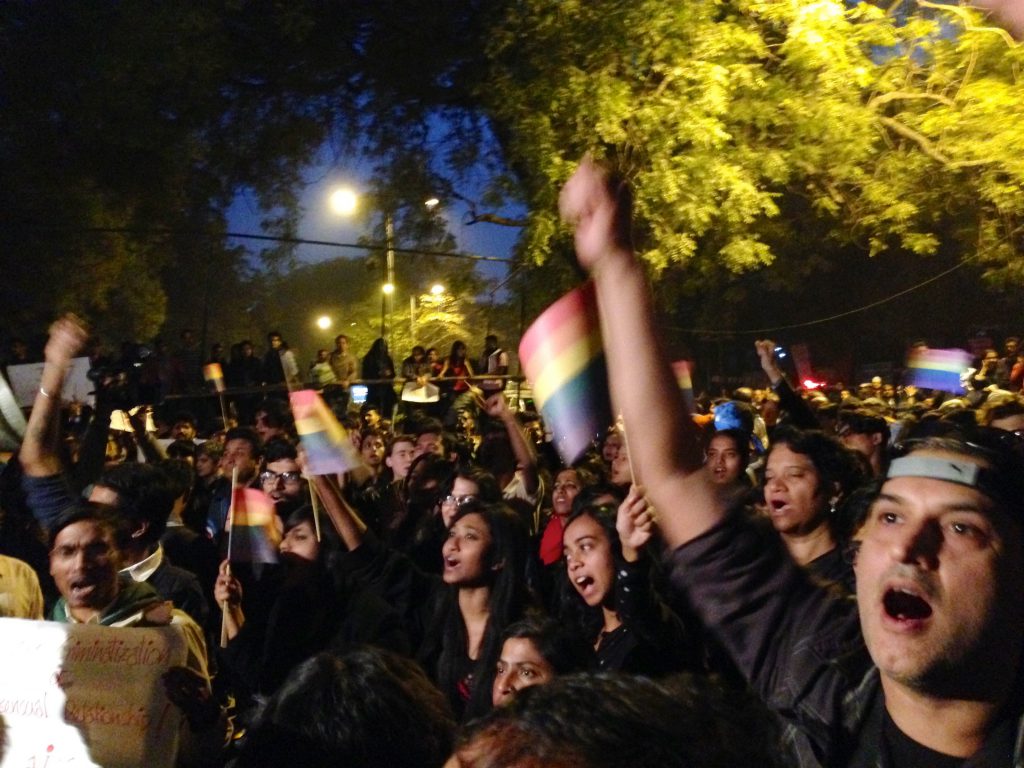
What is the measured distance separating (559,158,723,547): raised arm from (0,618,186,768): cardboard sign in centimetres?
159

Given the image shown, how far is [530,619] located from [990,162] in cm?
1016

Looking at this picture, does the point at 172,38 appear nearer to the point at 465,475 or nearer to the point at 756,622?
the point at 465,475

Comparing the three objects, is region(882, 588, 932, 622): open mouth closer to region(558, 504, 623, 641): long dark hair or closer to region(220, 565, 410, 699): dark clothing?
region(558, 504, 623, 641): long dark hair

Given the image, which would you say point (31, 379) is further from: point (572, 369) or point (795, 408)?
point (572, 369)

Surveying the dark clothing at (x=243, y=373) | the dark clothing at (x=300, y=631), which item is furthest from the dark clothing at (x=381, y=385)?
the dark clothing at (x=300, y=631)

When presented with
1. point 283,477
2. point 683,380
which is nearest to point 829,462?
point 683,380

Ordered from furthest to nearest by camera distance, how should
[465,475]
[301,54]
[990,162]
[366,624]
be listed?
[301,54], [990,162], [465,475], [366,624]

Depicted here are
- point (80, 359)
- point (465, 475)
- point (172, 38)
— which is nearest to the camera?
point (465, 475)

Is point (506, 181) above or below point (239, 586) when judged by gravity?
above

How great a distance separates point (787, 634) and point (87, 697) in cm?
187

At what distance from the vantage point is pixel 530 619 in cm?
327

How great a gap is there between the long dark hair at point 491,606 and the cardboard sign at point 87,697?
46.0 inches

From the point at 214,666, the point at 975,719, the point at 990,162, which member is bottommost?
the point at 214,666

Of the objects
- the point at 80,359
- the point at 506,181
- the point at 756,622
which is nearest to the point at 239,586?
the point at 756,622
